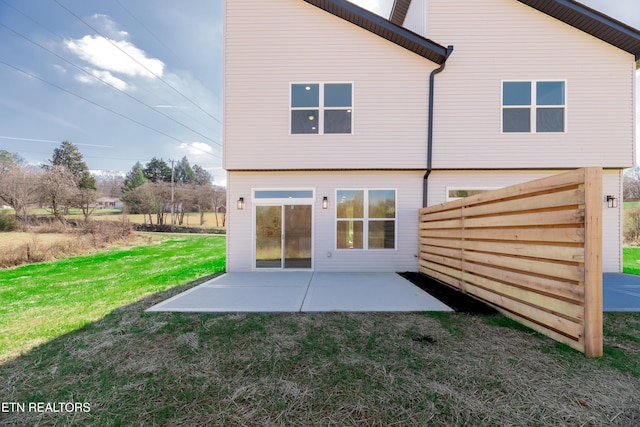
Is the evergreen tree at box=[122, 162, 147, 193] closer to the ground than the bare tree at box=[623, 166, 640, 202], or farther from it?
farther from it

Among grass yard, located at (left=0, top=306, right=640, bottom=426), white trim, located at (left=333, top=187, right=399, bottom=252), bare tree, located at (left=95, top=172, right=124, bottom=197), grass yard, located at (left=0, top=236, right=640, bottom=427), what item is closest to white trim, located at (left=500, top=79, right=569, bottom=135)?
→ white trim, located at (left=333, top=187, right=399, bottom=252)

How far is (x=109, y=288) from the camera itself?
17.5 feet

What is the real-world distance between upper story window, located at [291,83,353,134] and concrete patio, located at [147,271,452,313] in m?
4.07

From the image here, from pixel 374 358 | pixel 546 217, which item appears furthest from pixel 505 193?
pixel 374 358

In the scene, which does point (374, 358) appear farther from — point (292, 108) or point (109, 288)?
point (292, 108)

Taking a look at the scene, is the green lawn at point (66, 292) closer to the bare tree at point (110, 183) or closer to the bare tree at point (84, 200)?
the bare tree at point (84, 200)

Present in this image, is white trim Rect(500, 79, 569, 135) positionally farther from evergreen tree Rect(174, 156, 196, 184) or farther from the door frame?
evergreen tree Rect(174, 156, 196, 184)

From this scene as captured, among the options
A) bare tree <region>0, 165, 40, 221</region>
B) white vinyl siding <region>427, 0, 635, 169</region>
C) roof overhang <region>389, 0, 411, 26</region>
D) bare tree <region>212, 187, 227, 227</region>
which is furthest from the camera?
bare tree <region>212, 187, 227, 227</region>

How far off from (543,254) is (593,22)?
25.3 ft

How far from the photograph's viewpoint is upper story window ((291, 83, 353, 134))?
699 centimetres

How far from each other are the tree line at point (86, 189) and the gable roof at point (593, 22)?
77.4 feet

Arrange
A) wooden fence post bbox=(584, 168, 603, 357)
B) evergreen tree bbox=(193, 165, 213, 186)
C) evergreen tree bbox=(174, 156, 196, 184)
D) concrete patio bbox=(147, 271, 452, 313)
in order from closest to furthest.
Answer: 1. wooden fence post bbox=(584, 168, 603, 357)
2. concrete patio bbox=(147, 271, 452, 313)
3. evergreen tree bbox=(174, 156, 196, 184)
4. evergreen tree bbox=(193, 165, 213, 186)

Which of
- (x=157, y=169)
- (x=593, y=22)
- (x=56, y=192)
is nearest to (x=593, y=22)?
(x=593, y=22)

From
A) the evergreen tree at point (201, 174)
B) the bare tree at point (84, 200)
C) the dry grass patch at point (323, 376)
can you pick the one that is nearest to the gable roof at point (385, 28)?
the dry grass patch at point (323, 376)
